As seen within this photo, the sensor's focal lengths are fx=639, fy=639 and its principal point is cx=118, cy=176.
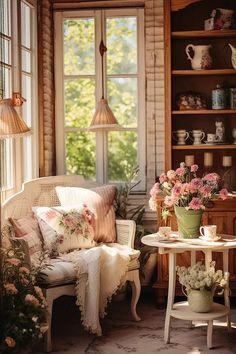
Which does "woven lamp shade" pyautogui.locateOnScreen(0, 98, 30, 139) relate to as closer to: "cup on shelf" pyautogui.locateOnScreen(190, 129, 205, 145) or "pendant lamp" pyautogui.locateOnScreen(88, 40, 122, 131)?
"pendant lamp" pyautogui.locateOnScreen(88, 40, 122, 131)

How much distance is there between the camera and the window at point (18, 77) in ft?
15.6

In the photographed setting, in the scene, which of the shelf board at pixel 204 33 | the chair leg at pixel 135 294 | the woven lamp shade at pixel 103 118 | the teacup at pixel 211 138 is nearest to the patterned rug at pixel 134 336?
the chair leg at pixel 135 294

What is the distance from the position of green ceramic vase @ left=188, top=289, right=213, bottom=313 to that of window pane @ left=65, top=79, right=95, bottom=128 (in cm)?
219

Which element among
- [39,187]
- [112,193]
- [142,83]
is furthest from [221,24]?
[39,187]

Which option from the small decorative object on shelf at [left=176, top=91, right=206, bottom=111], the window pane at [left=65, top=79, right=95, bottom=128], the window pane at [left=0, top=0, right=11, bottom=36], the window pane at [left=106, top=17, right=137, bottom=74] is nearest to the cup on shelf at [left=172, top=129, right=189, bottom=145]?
the small decorative object on shelf at [left=176, top=91, right=206, bottom=111]

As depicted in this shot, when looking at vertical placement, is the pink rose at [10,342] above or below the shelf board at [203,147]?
below

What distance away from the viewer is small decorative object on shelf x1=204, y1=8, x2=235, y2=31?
5.31 meters

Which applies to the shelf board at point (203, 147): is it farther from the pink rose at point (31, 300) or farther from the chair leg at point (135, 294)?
the pink rose at point (31, 300)

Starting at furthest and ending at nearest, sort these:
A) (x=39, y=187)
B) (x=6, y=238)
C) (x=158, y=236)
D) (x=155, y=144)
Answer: (x=155, y=144) → (x=39, y=187) → (x=158, y=236) → (x=6, y=238)

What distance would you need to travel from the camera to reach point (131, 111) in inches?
225

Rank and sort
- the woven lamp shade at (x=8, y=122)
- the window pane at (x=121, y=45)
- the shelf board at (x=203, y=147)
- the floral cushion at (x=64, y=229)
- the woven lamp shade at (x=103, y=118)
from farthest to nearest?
the window pane at (x=121, y=45)
the woven lamp shade at (x=103, y=118)
the shelf board at (x=203, y=147)
the floral cushion at (x=64, y=229)
the woven lamp shade at (x=8, y=122)

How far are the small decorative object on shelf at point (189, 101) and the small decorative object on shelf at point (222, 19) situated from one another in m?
0.57

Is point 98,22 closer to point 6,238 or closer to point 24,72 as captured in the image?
point 24,72

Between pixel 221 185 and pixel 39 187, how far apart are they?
1.53 m
